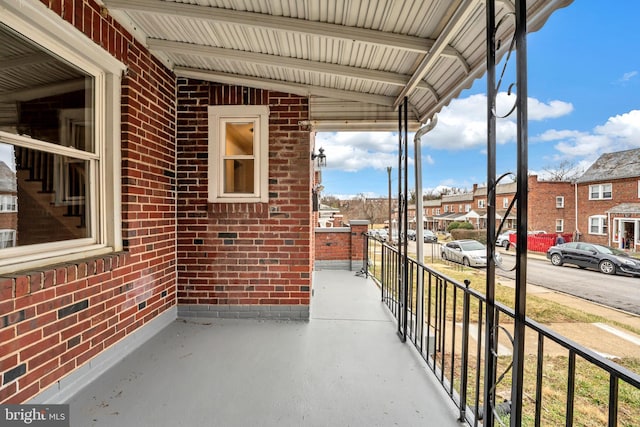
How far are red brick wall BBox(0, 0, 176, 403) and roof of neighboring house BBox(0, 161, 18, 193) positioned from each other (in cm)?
50

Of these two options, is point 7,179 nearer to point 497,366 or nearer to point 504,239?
point 504,239

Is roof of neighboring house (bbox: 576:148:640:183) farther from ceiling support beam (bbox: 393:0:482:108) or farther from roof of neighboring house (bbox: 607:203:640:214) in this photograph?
ceiling support beam (bbox: 393:0:482:108)

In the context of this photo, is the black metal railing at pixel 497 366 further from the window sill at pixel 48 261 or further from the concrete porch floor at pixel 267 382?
the window sill at pixel 48 261

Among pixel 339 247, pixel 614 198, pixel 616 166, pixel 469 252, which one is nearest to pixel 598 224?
pixel 614 198

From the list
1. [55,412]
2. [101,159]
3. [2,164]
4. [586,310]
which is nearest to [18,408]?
[55,412]

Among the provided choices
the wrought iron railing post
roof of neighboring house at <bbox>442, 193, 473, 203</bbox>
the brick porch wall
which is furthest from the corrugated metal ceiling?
roof of neighboring house at <bbox>442, 193, 473, 203</bbox>

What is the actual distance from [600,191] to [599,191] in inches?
1.7

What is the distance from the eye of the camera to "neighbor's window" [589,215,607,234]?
3348mm

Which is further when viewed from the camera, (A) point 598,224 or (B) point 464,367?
(A) point 598,224

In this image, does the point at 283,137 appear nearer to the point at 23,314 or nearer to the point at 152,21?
the point at 152,21

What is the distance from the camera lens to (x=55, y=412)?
167 cm

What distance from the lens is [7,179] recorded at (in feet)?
5.30

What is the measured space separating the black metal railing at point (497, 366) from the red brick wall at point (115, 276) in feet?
7.57

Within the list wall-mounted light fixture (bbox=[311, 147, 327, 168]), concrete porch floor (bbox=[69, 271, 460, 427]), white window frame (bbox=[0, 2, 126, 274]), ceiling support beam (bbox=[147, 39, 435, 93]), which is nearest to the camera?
white window frame (bbox=[0, 2, 126, 274])
